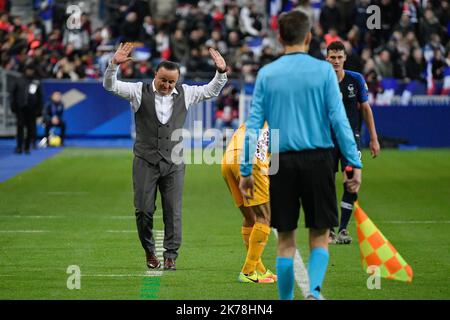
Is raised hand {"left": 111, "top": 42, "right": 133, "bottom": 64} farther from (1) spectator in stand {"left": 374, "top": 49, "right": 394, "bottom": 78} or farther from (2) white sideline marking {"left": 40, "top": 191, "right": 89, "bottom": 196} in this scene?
(1) spectator in stand {"left": 374, "top": 49, "right": 394, "bottom": 78}

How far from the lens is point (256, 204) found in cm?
1069

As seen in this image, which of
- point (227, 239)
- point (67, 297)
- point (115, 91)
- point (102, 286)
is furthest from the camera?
Result: point (227, 239)

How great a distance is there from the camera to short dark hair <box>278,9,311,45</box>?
8.47 m

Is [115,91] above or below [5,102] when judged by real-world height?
above

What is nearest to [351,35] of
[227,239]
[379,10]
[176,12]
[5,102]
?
[379,10]

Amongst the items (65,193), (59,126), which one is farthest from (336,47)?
(59,126)

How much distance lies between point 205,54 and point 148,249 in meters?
23.4

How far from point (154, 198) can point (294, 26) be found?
348cm

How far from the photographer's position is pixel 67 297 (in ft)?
32.1

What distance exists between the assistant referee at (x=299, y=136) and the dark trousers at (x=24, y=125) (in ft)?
70.8

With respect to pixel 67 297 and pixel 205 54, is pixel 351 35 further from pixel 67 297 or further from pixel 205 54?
pixel 67 297

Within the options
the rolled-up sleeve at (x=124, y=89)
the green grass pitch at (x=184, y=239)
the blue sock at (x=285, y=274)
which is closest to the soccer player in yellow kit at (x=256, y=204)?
the green grass pitch at (x=184, y=239)

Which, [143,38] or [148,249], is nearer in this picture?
[148,249]

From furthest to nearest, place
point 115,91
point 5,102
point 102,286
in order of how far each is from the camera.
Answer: point 5,102 → point 115,91 → point 102,286
